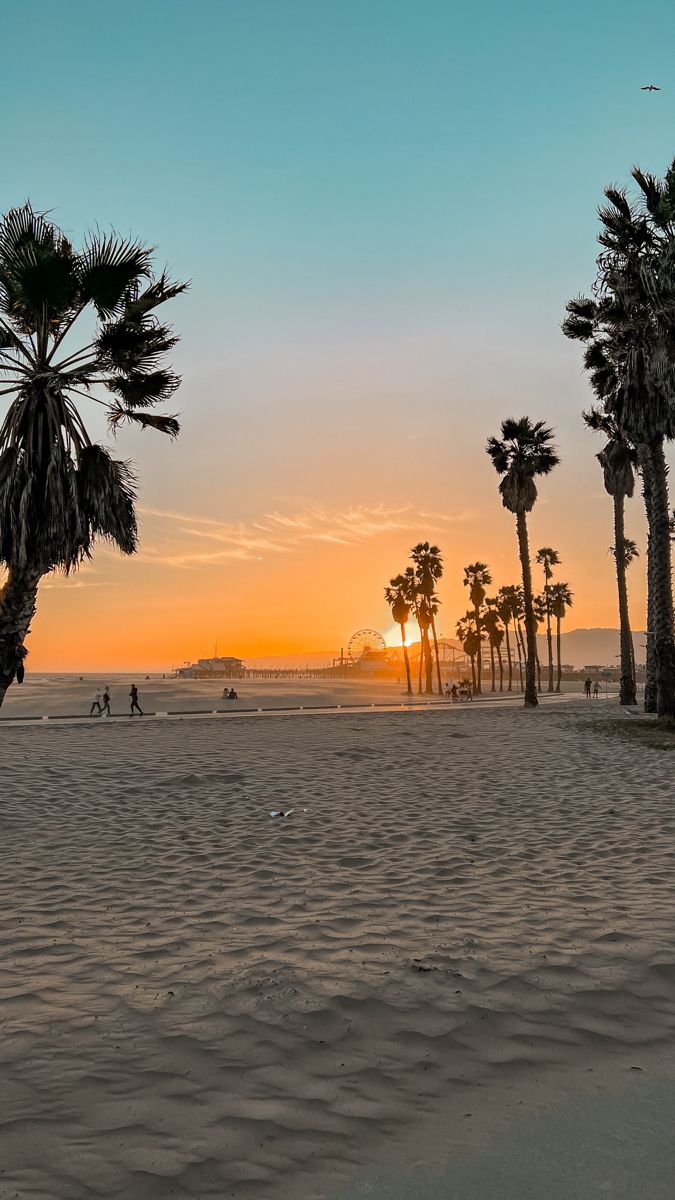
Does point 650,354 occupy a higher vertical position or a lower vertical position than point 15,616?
higher

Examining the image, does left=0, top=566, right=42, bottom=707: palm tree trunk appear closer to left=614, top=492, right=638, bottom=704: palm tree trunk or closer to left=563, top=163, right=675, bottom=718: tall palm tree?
left=563, top=163, right=675, bottom=718: tall palm tree

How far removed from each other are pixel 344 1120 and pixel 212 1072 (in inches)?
31.5

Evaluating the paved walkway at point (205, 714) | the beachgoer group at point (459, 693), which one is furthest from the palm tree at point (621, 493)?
the beachgoer group at point (459, 693)

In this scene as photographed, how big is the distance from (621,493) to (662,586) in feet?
41.1

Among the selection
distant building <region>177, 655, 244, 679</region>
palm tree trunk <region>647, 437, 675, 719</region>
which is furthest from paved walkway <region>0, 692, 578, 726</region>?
distant building <region>177, 655, 244, 679</region>

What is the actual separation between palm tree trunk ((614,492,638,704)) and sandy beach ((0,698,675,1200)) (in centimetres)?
2373

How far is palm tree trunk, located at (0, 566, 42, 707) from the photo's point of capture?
30.4 feet

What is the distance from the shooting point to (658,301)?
20797mm

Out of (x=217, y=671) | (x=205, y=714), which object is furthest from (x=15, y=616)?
(x=217, y=671)

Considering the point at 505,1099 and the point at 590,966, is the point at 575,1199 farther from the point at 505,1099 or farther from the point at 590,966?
the point at 590,966

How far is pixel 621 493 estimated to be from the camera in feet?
111

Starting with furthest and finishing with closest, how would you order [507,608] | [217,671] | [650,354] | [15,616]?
[217,671]
[507,608]
[650,354]
[15,616]

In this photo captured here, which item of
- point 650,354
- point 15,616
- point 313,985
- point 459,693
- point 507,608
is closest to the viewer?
point 313,985

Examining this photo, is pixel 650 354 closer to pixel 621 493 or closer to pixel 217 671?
pixel 621 493
